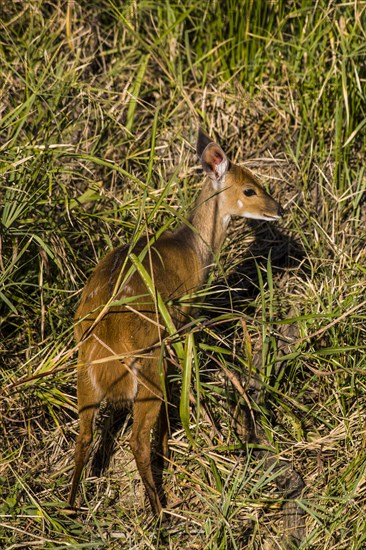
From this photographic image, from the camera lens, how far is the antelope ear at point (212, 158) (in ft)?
17.1

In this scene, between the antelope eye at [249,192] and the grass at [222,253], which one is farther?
the antelope eye at [249,192]

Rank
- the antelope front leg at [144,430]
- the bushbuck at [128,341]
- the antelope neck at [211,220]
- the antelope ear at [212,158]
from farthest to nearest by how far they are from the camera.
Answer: the antelope neck at [211,220]
the antelope ear at [212,158]
the antelope front leg at [144,430]
the bushbuck at [128,341]

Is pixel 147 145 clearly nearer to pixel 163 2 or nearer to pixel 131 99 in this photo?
pixel 131 99

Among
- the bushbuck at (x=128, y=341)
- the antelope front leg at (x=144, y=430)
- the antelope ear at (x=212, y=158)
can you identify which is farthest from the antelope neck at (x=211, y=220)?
the antelope front leg at (x=144, y=430)

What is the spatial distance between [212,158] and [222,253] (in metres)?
0.70

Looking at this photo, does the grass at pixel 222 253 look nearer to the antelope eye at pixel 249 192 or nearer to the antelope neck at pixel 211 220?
the antelope neck at pixel 211 220

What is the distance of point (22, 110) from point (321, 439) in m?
2.32

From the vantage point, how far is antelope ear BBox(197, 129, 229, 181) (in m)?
5.20

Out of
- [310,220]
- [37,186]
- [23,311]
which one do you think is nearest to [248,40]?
[310,220]

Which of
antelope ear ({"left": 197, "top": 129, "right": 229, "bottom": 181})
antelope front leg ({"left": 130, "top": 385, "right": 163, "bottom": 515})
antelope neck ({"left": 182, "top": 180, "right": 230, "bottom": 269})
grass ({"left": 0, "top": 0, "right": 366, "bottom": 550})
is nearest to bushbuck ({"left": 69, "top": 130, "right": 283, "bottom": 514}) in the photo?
antelope front leg ({"left": 130, "top": 385, "right": 163, "bottom": 515})

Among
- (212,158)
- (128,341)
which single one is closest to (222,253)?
(212,158)

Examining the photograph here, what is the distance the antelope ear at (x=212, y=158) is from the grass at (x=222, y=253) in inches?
9.2

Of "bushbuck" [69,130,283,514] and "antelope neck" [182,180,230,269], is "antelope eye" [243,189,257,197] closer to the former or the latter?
"antelope neck" [182,180,230,269]

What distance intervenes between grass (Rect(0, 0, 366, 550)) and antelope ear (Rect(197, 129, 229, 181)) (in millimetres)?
234
